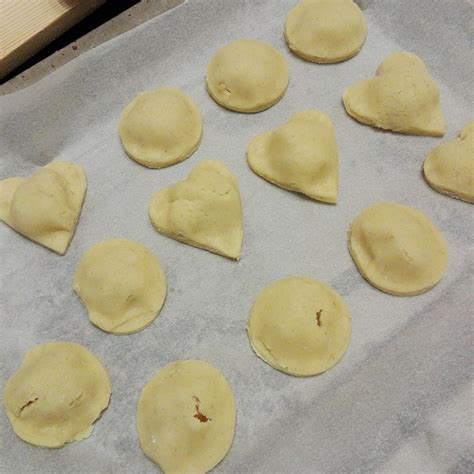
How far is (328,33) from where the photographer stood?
179cm

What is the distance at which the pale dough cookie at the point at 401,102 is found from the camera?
166cm

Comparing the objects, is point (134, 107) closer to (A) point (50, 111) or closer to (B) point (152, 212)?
(A) point (50, 111)

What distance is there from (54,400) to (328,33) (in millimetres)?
1359

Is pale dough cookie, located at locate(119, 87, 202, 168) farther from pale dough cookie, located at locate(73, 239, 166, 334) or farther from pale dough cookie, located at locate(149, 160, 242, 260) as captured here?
pale dough cookie, located at locate(73, 239, 166, 334)

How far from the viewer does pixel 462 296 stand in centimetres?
147

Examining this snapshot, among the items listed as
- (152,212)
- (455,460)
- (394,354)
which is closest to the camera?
(455,460)

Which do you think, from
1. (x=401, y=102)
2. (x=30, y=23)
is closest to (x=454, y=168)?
(x=401, y=102)

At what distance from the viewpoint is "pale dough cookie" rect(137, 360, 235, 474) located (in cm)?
130

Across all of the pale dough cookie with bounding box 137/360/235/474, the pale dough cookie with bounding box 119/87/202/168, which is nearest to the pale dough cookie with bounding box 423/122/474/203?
the pale dough cookie with bounding box 119/87/202/168

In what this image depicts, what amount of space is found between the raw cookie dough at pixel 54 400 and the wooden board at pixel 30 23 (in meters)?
1.03

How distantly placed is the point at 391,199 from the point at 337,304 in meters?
0.38

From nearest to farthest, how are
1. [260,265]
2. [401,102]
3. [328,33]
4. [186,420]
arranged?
[186,420] → [260,265] → [401,102] → [328,33]

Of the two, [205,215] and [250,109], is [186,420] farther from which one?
[250,109]

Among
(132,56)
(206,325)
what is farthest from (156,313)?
(132,56)
